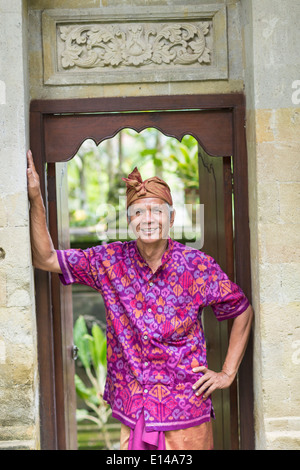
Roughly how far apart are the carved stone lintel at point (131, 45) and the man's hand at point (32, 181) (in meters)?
0.48

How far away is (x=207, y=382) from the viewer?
3082 millimetres

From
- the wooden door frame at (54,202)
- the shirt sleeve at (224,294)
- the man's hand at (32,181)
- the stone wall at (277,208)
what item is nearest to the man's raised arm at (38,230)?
the man's hand at (32,181)

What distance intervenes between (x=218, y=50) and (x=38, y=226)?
4.44 feet

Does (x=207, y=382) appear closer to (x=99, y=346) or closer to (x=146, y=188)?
(x=146, y=188)

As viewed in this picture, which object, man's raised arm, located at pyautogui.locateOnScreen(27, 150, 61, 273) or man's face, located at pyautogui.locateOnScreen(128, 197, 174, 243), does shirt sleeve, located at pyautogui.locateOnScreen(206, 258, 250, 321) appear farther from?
man's raised arm, located at pyautogui.locateOnScreen(27, 150, 61, 273)

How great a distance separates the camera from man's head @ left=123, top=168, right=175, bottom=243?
298cm

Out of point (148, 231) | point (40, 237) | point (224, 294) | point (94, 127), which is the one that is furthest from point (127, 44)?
point (224, 294)

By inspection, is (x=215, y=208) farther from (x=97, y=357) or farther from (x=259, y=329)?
(x=97, y=357)

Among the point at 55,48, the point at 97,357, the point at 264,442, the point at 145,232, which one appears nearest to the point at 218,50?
the point at 55,48

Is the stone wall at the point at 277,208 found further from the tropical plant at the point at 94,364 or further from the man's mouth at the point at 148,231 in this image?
the tropical plant at the point at 94,364

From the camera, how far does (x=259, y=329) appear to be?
121 inches

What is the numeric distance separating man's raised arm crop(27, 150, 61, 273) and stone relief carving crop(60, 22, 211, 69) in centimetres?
61

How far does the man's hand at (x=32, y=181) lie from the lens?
3006mm

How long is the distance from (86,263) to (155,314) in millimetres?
470
